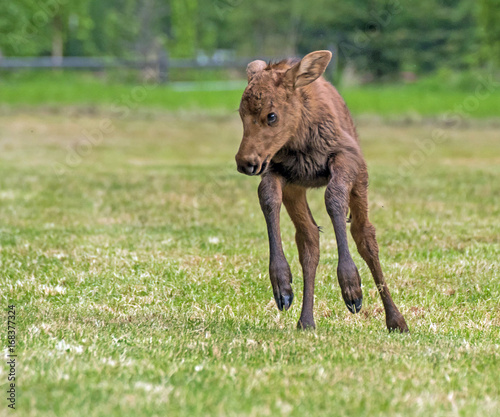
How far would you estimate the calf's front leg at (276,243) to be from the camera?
5.45 m

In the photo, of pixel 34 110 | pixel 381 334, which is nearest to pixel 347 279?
pixel 381 334

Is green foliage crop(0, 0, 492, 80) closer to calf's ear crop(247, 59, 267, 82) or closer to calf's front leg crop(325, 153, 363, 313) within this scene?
calf's ear crop(247, 59, 267, 82)

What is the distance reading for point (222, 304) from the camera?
670 cm

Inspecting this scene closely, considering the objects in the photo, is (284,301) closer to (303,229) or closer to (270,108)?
(303,229)

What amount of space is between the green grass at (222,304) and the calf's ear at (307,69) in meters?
1.72

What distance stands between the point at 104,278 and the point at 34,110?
2311 cm

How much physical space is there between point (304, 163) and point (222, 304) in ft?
5.10

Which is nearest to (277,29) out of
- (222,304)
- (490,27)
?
(490,27)

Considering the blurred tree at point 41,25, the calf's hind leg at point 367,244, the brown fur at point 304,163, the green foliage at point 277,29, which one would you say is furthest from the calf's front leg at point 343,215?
the blurred tree at point 41,25

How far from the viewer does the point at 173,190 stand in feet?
44.6

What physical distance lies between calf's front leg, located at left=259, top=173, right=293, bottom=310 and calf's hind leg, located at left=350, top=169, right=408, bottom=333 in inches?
27.4

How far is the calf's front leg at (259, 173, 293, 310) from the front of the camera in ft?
17.9

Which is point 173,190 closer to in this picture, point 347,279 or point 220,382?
point 347,279

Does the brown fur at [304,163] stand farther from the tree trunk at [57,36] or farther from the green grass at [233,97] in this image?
the tree trunk at [57,36]
